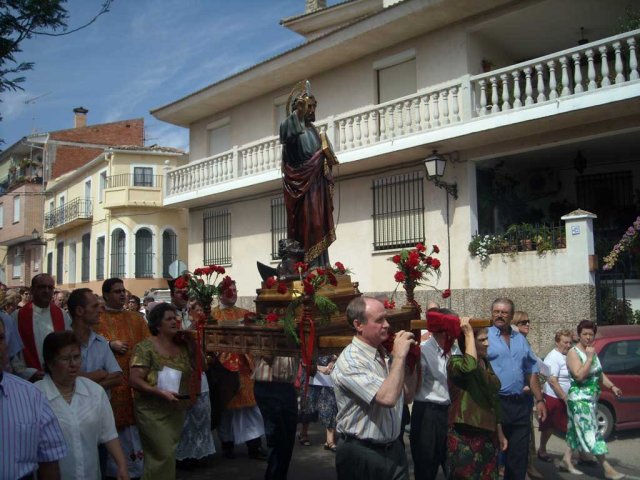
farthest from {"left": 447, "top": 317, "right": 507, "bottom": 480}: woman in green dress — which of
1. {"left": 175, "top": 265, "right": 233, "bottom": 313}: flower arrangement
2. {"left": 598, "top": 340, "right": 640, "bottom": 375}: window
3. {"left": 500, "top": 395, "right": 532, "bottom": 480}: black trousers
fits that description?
{"left": 598, "top": 340, "right": 640, "bottom": 375}: window

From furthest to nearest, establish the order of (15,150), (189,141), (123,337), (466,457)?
(15,150) < (189,141) < (123,337) < (466,457)

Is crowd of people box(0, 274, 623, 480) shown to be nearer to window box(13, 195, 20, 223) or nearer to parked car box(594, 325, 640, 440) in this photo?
parked car box(594, 325, 640, 440)

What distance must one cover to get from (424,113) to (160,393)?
9.71 metres

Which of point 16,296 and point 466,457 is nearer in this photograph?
point 466,457

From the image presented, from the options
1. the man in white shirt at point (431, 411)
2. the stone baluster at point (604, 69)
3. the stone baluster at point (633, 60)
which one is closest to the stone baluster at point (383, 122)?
the stone baluster at point (604, 69)

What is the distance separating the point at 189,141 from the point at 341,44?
8.11m

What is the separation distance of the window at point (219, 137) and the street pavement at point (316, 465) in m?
13.1

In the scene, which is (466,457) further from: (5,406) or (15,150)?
(15,150)

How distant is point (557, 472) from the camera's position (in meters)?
6.96

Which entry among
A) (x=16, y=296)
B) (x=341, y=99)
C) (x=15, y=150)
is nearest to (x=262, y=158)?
(x=341, y=99)

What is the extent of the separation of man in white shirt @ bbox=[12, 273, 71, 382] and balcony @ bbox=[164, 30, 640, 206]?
570cm

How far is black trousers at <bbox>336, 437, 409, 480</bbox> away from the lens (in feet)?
12.0

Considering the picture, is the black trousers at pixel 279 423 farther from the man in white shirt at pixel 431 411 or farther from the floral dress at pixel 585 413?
the floral dress at pixel 585 413

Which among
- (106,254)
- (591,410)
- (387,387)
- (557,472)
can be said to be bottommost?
(557,472)
